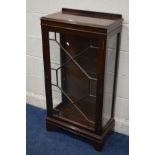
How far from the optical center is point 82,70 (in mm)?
1602

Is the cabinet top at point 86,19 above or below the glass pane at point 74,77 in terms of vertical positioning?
above

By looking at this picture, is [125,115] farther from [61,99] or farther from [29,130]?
[29,130]

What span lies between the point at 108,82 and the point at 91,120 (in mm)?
296

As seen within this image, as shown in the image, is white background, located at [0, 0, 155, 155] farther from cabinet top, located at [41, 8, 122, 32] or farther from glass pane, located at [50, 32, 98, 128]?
glass pane, located at [50, 32, 98, 128]

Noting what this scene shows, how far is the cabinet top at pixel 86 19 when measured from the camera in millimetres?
1381
